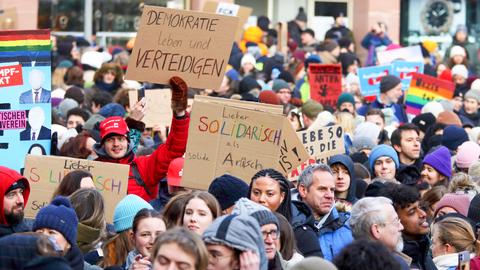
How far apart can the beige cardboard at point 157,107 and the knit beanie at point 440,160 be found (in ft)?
10.3

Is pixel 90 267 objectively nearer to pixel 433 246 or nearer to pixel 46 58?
pixel 433 246

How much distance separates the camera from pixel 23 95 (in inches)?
458

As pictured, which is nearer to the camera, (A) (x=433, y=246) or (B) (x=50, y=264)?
(B) (x=50, y=264)

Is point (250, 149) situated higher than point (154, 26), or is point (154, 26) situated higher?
point (154, 26)

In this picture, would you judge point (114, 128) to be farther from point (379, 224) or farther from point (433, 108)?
point (433, 108)

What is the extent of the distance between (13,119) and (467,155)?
4.17 meters

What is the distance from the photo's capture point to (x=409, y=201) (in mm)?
9898

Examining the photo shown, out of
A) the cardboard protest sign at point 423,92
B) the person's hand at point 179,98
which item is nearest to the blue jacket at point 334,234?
the person's hand at point 179,98

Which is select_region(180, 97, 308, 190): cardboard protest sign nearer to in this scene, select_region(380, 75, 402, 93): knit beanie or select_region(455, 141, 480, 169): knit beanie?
select_region(455, 141, 480, 169): knit beanie

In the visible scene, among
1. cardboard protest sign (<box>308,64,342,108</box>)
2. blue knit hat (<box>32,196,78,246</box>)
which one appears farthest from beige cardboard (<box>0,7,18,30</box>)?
blue knit hat (<box>32,196,78,246</box>)

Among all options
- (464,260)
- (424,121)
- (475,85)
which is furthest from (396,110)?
(464,260)

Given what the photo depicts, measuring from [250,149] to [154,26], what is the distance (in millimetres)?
1399

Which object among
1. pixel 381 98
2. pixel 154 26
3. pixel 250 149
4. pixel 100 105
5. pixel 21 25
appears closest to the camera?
pixel 250 149

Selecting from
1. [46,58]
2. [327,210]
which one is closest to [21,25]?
[46,58]
